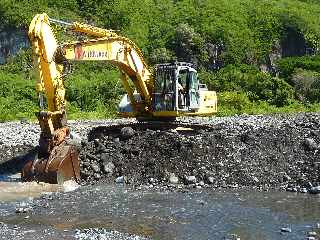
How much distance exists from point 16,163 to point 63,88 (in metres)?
3.61

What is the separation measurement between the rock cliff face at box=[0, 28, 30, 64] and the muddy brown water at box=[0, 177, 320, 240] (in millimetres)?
29746

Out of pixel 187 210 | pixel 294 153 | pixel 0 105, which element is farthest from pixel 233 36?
pixel 187 210

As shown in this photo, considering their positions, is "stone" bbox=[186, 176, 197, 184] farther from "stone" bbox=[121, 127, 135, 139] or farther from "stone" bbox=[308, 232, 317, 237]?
"stone" bbox=[308, 232, 317, 237]

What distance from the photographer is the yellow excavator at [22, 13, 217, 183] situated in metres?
13.0

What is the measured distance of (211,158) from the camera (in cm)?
1412

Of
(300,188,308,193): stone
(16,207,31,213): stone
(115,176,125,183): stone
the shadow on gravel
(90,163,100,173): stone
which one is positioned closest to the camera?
(16,207,31,213): stone

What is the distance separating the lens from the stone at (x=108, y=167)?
14172 mm

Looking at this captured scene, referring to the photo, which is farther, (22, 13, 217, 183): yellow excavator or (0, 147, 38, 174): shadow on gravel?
(0, 147, 38, 174): shadow on gravel

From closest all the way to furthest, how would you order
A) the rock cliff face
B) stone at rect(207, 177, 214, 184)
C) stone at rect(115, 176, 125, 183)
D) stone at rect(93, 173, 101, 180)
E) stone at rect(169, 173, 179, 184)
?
stone at rect(207, 177, 214, 184), stone at rect(169, 173, 179, 184), stone at rect(115, 176, 125, 183), stone at rect(93, 173, 101, 180), the rock cliff face

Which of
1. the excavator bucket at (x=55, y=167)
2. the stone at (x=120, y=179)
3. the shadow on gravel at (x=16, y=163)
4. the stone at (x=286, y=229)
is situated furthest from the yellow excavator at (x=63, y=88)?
the stone at (x=286, y=229)

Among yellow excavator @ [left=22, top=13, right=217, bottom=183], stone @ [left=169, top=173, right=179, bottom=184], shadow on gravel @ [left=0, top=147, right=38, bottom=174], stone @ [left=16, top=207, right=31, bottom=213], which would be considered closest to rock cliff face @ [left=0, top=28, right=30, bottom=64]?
yellow excavator @ [left=22, top=13, right=217, bottom=183]

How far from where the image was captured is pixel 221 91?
36.5m

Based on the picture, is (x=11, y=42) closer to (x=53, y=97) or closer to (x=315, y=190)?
(x=53, y=97)

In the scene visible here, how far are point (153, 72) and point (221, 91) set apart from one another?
19876 millimetres
